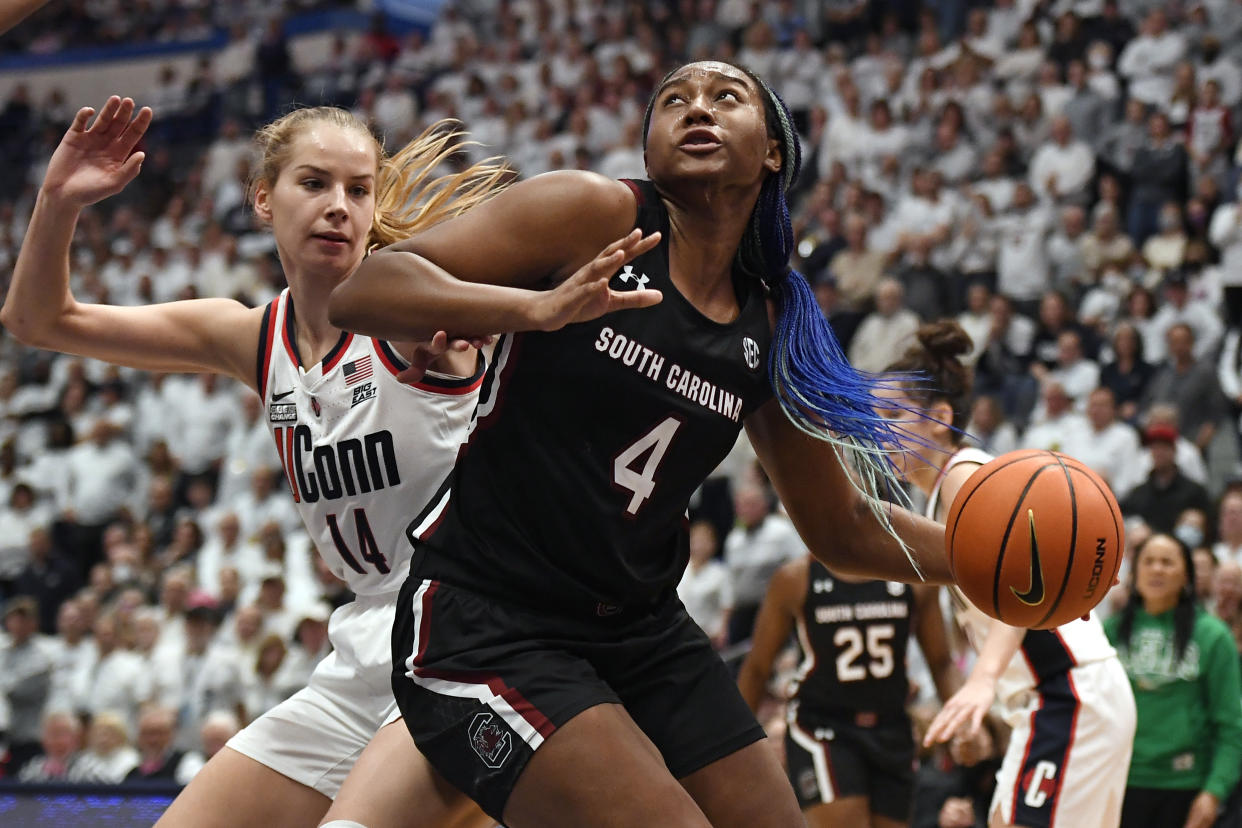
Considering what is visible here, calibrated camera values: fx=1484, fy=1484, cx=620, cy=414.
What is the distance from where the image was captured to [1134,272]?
10.2 meters

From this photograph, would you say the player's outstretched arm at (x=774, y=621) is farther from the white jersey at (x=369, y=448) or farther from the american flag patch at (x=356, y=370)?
the american flag patch at (x=356, y=370)

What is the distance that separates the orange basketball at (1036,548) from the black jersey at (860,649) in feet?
8.66

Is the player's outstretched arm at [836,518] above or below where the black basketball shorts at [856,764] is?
above

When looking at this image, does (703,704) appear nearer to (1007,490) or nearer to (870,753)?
(1007,490)

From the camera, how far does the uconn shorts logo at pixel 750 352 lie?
2844 mm

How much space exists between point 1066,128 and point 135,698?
310 inches

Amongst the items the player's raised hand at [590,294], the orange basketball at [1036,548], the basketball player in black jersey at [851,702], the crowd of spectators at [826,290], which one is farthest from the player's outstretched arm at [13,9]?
the crowd of spectators at [826,290]

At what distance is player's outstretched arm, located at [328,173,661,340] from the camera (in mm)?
2447

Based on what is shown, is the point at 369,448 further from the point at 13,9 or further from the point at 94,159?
the point at 13,9

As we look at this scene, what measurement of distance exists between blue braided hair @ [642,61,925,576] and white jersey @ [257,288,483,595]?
2.54 ft

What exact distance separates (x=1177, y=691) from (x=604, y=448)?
13.1 feet

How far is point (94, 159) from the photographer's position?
3.48 m

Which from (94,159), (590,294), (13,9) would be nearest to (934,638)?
(94,159)

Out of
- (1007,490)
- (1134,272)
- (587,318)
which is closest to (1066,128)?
(1134,272)
